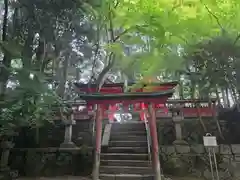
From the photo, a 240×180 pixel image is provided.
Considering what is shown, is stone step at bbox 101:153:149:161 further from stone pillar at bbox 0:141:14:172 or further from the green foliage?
stone pillar at bbox 0:141:14:172

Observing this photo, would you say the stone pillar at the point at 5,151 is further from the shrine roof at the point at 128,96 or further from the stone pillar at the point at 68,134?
the shrine roof at the point at 128,96

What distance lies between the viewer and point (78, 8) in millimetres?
7930

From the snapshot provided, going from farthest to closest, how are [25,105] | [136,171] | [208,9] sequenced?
[136,171] → [25,105] → [208,9]

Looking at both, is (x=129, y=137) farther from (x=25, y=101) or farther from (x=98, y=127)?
(x=25, y=101)

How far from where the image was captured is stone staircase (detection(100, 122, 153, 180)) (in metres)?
7.53

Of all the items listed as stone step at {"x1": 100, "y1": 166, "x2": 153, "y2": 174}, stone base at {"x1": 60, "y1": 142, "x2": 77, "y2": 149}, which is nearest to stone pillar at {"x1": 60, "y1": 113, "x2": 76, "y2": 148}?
stone base at {"x1": 60, "y1": 142, "x2": 77, "y2": 149}

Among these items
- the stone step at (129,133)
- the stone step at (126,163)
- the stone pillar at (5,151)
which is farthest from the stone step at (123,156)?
the stone pillar at (5,151)

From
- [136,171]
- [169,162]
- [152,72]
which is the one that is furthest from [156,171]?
[152,72]

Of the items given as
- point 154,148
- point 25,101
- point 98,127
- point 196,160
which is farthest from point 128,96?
point 196,160

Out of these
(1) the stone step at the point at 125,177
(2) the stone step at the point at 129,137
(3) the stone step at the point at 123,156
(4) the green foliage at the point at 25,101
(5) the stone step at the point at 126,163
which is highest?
(4) the green foliage at the point at 25,101

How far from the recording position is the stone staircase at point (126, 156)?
7527mm

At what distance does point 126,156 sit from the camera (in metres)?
8.43

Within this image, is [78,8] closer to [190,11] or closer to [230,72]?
[190,11]

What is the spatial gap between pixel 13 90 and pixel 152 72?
4038 millimetres
